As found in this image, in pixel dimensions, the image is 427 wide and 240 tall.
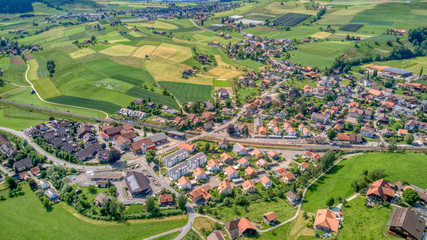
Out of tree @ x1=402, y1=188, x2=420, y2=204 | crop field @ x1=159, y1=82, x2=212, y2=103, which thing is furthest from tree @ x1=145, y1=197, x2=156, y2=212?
crop field @ x1=159, y1=82, x2=212, y2=103

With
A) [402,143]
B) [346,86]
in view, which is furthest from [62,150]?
[346,86]

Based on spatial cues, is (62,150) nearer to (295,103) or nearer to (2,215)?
(2,215)

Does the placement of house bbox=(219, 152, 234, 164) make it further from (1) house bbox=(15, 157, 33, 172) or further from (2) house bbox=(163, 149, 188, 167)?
(1) house bbox=(15, 157, 33, 172)

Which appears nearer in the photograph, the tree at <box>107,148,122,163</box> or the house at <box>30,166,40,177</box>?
the house at <box>30,166,40,177</box>

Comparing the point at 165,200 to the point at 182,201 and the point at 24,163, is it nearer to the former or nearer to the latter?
the point at 182,201

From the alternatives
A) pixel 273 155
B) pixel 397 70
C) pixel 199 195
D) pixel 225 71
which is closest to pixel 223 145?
pixel 273 155

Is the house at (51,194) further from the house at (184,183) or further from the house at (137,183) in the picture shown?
the house at (184,183)
